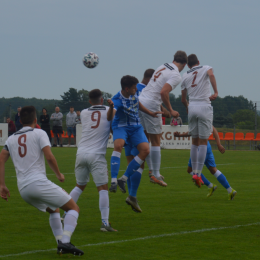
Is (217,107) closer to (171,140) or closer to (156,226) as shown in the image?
(171,140)

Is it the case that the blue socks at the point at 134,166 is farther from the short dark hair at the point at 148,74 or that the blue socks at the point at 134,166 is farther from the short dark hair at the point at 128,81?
the short dark hair at the point at 148,74

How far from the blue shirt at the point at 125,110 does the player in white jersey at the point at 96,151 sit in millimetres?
785

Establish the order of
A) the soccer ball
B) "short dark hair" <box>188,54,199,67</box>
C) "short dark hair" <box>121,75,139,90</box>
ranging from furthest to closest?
the soccer ball < "short dark hair" <box>188,54,199,67</box> < "short dark hair" <box>121,75,139,90</box>

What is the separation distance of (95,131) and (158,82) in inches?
112

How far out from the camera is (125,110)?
7.34 metres

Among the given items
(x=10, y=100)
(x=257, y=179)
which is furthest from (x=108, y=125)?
(x=10, y=100)

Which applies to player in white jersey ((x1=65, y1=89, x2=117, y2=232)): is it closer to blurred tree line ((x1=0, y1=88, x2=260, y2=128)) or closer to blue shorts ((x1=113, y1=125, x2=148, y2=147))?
blue shorts ((x1=113, y1=125, x2=148, y2=147))

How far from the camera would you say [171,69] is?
8.82 m

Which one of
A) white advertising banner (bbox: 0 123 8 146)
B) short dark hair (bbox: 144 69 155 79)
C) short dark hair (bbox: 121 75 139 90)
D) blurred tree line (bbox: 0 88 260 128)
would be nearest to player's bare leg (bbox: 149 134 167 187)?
short dark hair (bbox: 144 69 155 79)

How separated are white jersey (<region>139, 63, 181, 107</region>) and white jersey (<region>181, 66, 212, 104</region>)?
23.7 inches

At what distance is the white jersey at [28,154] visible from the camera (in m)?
4.89

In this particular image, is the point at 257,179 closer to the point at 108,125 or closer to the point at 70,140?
the point at 108,125

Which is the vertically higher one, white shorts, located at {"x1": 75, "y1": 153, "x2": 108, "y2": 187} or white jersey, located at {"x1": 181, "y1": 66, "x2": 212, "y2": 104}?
white jersey, located at {"x1": 181, "y1": 66, "x2": 212, "y2": 104}

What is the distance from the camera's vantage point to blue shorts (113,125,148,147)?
7388mm
